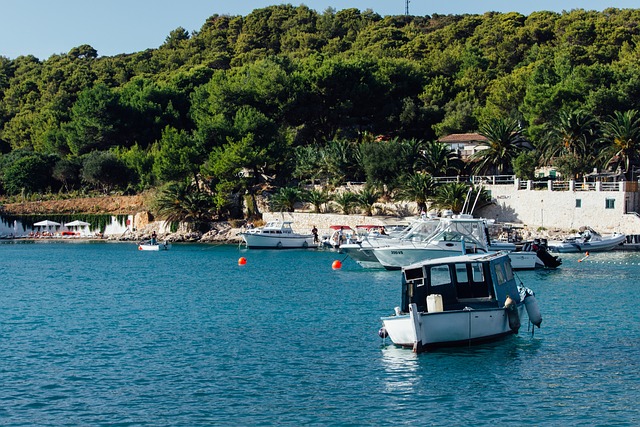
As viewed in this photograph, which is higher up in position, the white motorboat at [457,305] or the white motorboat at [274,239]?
the white motorboat at [274,239]

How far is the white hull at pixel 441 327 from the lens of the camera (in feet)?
68.7

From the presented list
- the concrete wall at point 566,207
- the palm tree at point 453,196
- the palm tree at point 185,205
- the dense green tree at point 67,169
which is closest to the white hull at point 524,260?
the concrete wall at point 566,207

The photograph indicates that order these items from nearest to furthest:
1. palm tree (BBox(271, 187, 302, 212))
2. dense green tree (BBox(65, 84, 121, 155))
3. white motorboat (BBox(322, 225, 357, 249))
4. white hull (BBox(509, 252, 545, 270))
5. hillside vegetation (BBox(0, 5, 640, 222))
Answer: white hull (BBox(509, 252, 545, 270))
white motorboat (BBox(322, 225, 357, 249))
hillside vegetation (BBox(0, 5, 640, 222))
palm tree (BBox(271, 187, 302, 212))
dense green tree (BBox(65, 84, 121, 155))

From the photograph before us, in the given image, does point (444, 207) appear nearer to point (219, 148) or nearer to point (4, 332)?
point (219, 148)

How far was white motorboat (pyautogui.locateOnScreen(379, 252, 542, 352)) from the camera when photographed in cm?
2108

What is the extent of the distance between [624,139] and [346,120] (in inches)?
1090

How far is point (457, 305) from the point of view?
22656mm

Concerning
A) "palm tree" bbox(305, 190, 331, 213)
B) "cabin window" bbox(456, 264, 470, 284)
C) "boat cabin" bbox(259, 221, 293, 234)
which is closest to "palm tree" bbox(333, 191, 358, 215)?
"palm tree" bbox(305, 190, 331, 213)

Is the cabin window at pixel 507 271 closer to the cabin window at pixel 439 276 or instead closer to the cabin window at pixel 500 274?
the cabin window at pixel 500 274

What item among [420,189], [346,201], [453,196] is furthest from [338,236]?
[453,196]

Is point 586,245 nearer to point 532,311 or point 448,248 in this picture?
point 448,248

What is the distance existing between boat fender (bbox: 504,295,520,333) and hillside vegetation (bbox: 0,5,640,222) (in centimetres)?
3668

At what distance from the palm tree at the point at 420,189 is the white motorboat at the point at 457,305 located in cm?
3655

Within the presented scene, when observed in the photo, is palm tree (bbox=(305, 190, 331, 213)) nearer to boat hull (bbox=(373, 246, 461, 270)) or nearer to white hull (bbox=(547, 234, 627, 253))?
white hull (bbox=(547, 234, 627, 253))
